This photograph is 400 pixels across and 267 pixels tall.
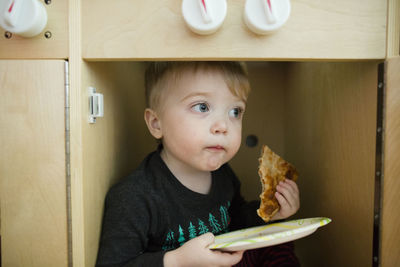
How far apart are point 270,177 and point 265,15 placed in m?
0.44

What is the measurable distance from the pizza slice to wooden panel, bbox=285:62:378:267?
0.40 ft

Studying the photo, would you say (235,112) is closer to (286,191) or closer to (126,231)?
(286,191)

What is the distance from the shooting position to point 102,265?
64 centimetres

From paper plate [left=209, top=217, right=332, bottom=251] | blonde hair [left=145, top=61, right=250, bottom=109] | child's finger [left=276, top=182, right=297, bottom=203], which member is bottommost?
paper plate [left=209, top=217, right=332, bottom=251]

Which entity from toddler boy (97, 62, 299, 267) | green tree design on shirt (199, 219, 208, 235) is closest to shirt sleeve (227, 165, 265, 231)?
toddler boy (97, 62, 299, 267)

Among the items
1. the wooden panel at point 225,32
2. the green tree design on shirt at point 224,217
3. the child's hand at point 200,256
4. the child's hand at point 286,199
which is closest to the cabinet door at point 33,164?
the wooden panel at point 225,32

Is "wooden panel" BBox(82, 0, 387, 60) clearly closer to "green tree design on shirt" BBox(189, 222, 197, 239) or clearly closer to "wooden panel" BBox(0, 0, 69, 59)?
"wooden panel" BBox(0, 0, 69, 59)

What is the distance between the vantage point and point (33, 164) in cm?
57

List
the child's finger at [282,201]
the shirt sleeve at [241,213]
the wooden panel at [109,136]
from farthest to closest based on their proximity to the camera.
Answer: the shirt sleeve at [241,213] → the child's finger at [282,201] → the wooden panel at [109,136]

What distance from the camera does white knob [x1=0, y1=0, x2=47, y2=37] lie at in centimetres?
49

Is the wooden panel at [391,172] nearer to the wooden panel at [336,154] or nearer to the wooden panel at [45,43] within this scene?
the wooden panel at [336,154]

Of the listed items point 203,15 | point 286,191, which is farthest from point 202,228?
point 203,15

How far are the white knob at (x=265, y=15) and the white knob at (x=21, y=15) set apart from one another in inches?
14.1

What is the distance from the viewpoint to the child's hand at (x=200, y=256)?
610 mm
